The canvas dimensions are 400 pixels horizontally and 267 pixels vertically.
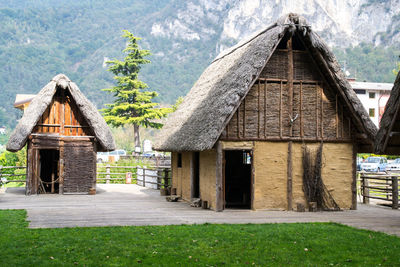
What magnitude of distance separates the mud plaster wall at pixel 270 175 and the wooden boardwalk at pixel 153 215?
1.63 feet

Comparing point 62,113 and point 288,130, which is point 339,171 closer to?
point 288,130

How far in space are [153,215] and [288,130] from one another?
5.28m

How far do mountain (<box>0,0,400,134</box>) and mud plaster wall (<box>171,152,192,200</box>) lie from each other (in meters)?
98.6

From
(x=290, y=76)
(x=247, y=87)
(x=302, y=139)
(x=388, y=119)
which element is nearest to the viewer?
(x=388, y=119)

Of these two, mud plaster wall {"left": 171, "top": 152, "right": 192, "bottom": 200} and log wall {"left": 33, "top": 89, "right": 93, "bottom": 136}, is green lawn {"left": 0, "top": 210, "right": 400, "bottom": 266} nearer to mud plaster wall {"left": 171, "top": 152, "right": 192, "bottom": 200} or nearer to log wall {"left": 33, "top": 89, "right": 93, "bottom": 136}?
mud plaster wall {"left": 171, "top": 152, "right": 192, "bottom": 200}

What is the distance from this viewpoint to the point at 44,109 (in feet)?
69.3

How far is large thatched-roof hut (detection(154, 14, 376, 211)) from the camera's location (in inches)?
630

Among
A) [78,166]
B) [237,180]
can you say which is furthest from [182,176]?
[78,166]

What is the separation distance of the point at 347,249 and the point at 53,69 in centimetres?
12992

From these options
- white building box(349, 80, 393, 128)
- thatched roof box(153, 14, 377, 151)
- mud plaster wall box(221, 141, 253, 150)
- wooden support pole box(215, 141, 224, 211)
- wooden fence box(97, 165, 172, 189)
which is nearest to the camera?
thatched roof box(153, 14, 377, 151)

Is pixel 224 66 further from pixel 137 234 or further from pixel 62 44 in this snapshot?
pixel 62 44

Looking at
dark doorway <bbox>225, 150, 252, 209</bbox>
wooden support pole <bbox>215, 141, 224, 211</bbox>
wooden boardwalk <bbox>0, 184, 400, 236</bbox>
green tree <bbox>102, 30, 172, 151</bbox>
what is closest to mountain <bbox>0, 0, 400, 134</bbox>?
green tree <bbox>102, 30, 172, 151</bbox>

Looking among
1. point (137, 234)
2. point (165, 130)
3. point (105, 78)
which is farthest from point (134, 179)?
point (105, 78)

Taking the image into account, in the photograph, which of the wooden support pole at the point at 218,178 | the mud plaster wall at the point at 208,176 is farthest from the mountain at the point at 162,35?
the wooden support pole at the point at 218,178
